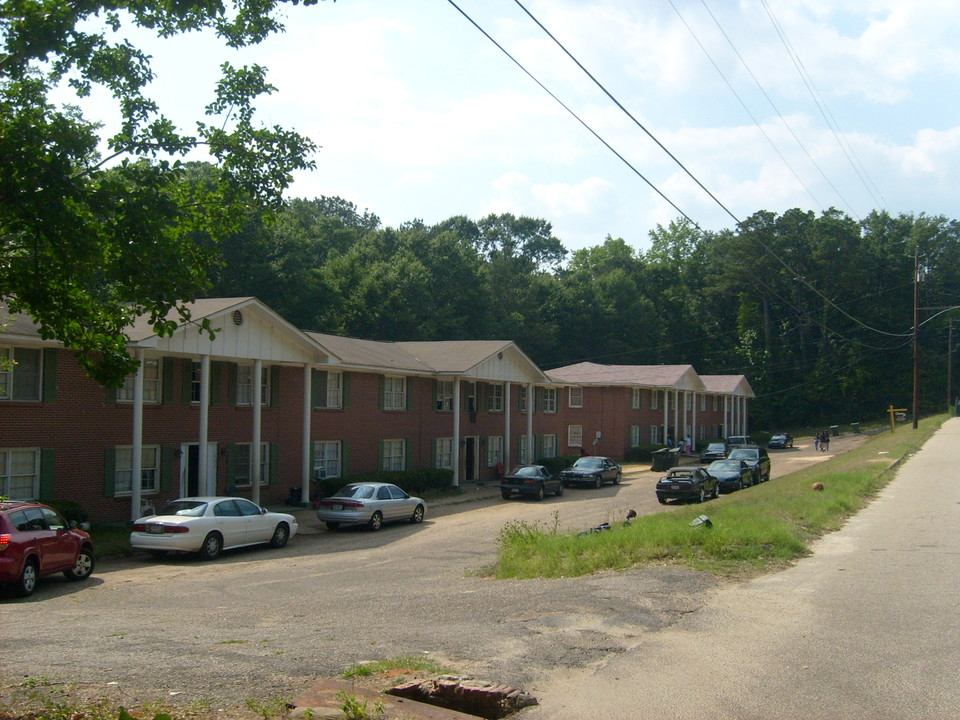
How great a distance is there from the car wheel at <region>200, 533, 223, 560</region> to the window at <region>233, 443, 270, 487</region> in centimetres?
808

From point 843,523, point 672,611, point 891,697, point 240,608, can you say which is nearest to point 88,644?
point 240,608

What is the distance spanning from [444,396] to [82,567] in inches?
952

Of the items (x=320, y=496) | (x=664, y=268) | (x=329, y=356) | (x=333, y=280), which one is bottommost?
(x=320, y=496)

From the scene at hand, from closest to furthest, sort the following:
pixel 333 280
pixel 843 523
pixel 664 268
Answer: pixel 843 523, pixel 333 280, pixel 664 268

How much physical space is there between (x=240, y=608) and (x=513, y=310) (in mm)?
73178

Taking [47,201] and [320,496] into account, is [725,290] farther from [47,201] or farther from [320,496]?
[47,201]

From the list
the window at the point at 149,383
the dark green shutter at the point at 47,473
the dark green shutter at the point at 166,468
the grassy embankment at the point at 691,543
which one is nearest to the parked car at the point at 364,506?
the dark green shutter at the point at 166,468

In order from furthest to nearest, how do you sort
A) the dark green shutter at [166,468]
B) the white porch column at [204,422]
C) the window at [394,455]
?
the window at [394,455], the dark green shutter at [166,468], the white porch column at [204,422]

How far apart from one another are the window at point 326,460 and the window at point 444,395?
7.35 metres

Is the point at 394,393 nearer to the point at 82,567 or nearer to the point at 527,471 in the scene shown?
the point at 527,471

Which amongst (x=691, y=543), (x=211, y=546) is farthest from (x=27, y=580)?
(x=691, y=543)

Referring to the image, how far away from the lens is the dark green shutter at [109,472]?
942 inches

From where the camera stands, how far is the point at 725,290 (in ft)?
321

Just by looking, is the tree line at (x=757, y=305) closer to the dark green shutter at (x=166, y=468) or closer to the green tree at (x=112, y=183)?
the dark green shutter at (x=166, y=468)
